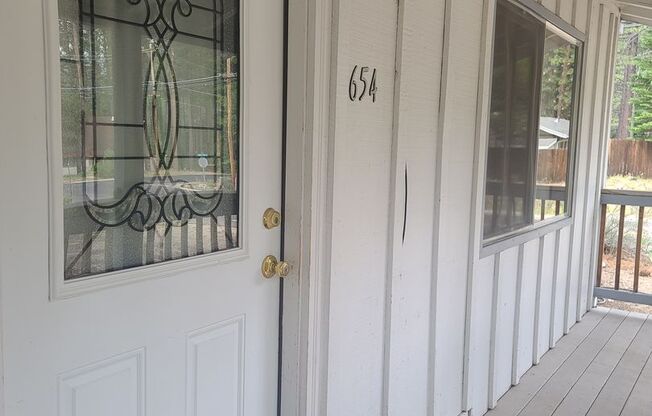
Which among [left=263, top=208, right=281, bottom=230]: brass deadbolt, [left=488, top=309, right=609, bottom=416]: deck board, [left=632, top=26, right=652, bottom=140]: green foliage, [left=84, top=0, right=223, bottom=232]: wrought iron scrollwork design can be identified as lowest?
[left=488, top=309, right=609, bottom=416]: deck board

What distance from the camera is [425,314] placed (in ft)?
7.40

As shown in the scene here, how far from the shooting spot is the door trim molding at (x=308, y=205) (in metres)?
1.56

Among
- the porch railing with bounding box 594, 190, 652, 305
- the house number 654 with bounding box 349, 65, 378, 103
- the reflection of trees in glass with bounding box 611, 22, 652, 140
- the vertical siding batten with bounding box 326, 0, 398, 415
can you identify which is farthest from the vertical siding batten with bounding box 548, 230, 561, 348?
the reflection of trees in glass with bounding box 611, 22, 652, 140

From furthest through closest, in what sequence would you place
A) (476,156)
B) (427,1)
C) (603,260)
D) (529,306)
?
1. (603,260)
2. (529,306)
3. (476,156)
4. (427,1)

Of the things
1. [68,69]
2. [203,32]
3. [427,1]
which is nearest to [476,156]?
[427,1]

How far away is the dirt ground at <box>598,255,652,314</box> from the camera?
492cm

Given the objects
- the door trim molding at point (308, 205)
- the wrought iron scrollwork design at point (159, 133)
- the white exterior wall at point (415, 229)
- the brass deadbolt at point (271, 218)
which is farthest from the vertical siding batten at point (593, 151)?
the wrought iron scrollwork design at point (159, 133)

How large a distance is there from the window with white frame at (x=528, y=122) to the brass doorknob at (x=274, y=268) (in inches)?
54.0

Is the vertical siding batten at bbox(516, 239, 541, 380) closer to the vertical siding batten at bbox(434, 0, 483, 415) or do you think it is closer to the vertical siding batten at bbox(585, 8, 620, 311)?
the vertical siding batten at bbox(434, 0, 483, 415)

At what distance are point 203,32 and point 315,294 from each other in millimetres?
804

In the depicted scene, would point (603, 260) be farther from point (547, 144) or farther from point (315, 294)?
point (315, 294)

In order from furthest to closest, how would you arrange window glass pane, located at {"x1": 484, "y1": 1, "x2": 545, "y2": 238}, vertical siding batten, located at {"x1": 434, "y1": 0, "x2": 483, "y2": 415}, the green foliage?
the green foliage → window glass pane, located at {"x1": 484, "y1": 1, "x2": 545, "y2": 238} → vertical siding batten, located at {"x1": 434, "y1": 0, "x2": 483, "y2": 415}

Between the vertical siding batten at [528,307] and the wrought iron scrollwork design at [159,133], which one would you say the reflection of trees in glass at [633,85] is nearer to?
the vertical siding batten at [528,307]

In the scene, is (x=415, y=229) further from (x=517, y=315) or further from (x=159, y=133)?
(x=517, y=315)
